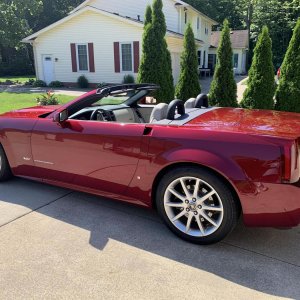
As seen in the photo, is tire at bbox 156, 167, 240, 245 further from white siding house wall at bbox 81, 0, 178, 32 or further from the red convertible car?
white siding house wall at bbox 81, 0, 178, 32

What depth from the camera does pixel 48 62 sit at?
2233 cm

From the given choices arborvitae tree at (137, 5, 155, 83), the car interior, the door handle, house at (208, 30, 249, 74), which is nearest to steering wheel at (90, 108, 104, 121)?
the car interior

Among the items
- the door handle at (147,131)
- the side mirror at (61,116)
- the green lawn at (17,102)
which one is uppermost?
the side mirror at (61,116)

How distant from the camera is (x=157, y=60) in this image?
401 inches

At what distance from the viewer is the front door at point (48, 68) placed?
22203 millimetres

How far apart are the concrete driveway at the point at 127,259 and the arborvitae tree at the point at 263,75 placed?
192 inches

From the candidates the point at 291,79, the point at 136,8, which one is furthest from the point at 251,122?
the point at 136,8

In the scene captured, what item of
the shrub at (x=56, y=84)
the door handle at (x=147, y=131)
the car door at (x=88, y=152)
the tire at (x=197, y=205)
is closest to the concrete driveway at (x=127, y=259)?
the tire at (x=197, y=205)

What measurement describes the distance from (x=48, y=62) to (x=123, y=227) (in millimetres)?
21102

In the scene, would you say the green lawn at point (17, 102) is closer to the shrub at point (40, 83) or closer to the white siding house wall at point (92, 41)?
the white siding house wall at point (92, 41)

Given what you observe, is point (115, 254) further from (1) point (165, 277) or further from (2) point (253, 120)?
(2) point (253, 120)

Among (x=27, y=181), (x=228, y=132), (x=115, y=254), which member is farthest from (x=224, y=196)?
(x=27, y=181)

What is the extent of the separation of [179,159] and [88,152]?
1103 millimetres

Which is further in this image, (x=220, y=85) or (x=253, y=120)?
(x=220, y=85)
